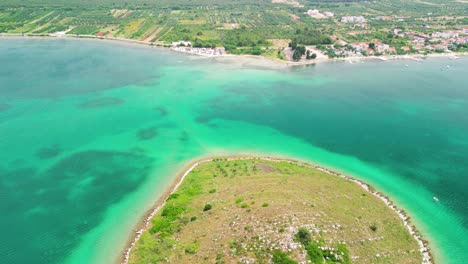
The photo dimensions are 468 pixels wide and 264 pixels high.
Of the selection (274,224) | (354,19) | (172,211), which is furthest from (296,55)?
(274,224)

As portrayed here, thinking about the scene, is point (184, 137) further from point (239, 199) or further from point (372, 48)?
point (372, 48)

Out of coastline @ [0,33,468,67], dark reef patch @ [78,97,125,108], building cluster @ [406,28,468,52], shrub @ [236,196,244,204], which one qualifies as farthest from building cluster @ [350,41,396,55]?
shrub @ [236,196,244,204]

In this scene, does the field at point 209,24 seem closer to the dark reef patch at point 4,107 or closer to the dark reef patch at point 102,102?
the dark reef patch at point 102,102

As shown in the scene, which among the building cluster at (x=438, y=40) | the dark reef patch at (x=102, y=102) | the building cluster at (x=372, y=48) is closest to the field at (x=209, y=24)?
the building cluster at (x=438, y=40)

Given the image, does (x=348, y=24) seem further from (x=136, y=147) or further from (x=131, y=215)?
(x=131, y=215)

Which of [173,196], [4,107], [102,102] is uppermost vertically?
[102,102]

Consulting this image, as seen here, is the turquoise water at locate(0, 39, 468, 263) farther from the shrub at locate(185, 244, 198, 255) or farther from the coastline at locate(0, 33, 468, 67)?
the shrub at locate(185, 244, 198, 255)
